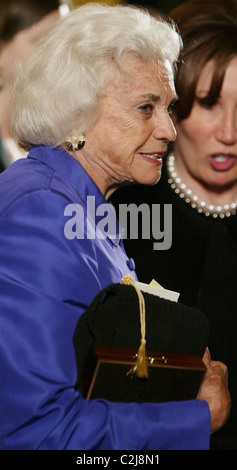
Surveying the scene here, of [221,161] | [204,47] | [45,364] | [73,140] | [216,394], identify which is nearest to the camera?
[45,364]

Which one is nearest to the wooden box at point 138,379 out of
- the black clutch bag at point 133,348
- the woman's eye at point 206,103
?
the black clutch bag at point 133,348

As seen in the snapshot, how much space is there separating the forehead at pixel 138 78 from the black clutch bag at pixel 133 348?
58cm

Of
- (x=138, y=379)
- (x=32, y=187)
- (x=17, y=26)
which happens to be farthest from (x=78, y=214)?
(x=17, y=26)

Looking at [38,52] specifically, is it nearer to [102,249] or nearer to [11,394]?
[102,249]

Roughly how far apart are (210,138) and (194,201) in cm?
26

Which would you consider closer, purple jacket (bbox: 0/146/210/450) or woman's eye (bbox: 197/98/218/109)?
purple jacket (bbox: 0/146/210/450)

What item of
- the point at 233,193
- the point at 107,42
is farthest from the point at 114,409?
the point at 233,193

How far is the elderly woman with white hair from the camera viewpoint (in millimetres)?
1314

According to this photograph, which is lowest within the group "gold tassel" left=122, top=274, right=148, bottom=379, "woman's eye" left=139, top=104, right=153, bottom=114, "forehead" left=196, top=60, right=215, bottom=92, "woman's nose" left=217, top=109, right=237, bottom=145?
"woman's nose" left=217, top=109, right=237, bottom=145

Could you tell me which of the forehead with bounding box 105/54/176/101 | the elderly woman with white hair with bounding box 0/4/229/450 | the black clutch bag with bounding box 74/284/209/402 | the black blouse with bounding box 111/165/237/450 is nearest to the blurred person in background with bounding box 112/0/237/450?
the black blouse with bounding box 111/165/237/450

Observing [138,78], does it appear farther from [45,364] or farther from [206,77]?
[45,364]

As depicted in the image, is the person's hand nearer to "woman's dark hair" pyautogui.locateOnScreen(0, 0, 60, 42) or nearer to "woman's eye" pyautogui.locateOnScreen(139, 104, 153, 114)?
"woman's eye" pyautogui.locateOnScreen(139, 104, 153, 114)

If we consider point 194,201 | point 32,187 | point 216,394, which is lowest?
point 194,201

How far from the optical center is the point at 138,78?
1712mm
